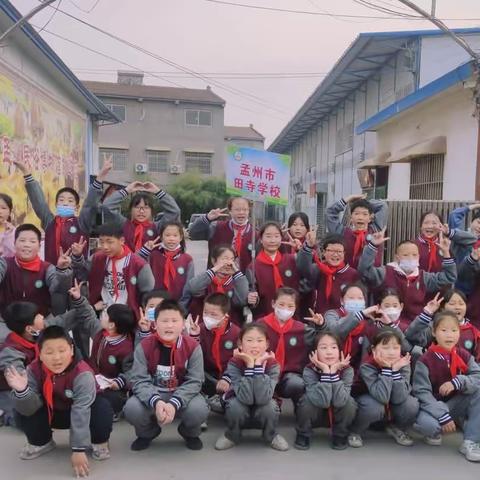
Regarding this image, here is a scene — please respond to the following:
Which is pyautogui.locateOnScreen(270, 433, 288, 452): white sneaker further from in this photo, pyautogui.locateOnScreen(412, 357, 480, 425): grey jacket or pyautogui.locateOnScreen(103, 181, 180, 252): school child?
pyautogui.locateOnScreen(103, 181, 180, 252): school child

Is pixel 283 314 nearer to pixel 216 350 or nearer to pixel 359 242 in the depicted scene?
pixel 216 350

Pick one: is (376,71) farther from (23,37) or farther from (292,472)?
(292,472)

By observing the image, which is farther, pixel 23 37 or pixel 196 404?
pixel 23 37

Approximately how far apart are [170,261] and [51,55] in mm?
7596

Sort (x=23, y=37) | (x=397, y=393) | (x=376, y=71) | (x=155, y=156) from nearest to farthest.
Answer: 1. (x=397, y=393)
2. (x=23, y=37)
3. (x=376, y=71)
4. (x=155, y=156)

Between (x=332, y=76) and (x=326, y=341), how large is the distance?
16.2 meters

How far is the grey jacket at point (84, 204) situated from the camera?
4.92 meters

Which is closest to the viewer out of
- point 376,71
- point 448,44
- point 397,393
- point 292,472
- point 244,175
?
point 292,472

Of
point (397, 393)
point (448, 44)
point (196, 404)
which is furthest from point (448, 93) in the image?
point (196, 404)

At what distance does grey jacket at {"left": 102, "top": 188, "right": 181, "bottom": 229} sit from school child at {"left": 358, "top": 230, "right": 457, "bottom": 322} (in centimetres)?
187

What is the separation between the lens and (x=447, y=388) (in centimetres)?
360

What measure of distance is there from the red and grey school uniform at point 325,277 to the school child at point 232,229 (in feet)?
2.34

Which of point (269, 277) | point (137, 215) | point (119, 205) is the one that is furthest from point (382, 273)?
point (119, 205)

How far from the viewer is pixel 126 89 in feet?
116
